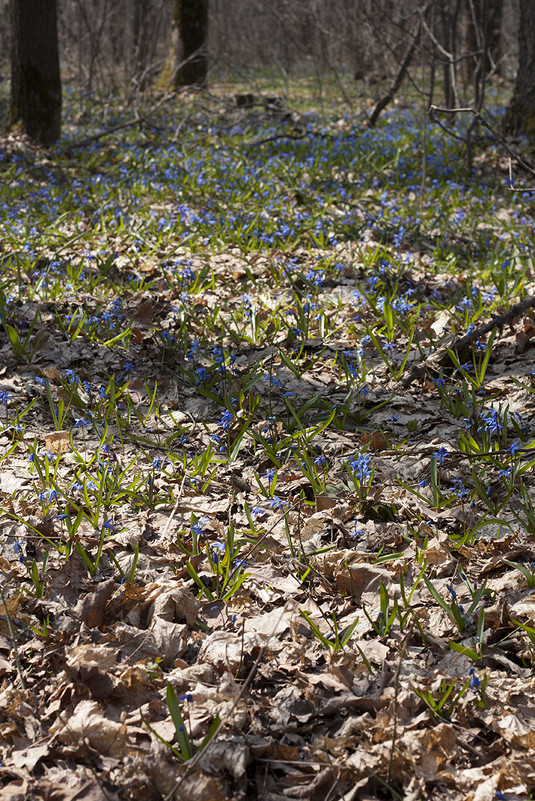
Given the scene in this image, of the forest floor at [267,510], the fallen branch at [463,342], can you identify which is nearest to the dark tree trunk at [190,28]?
the forest floor at [267,510]

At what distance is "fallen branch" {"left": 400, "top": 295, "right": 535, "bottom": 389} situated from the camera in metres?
3.55

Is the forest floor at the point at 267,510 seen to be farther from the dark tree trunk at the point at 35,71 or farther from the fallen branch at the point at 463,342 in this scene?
the dark tree trunk at the point at 35,71

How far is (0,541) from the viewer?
8.43 ft

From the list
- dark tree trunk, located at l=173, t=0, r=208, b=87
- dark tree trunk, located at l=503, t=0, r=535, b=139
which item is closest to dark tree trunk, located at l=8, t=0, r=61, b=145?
dark tree trunk, located at l=173, t=0, r=208, b=87

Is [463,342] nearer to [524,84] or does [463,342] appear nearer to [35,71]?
[524,84]

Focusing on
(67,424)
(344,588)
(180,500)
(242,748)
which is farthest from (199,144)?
(242,748)

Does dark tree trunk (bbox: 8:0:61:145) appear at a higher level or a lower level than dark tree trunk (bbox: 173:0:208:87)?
lower

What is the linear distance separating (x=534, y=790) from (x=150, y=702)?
106 cm

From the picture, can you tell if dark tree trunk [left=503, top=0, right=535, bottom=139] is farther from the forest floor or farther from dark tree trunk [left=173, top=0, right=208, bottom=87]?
dark tree trunk [left=173, top=0, right=208, bottom=87]

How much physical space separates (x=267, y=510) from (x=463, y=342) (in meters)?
1.59

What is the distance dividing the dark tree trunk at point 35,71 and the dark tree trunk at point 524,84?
223 inches

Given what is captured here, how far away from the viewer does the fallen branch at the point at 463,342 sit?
3.55 meters

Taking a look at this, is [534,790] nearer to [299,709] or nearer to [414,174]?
[299,709]

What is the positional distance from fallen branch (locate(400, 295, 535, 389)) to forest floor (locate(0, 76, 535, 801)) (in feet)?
0.05
